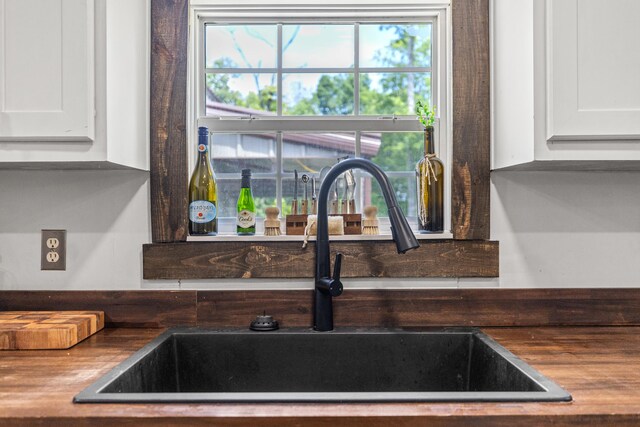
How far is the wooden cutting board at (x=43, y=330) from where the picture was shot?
1338 mm

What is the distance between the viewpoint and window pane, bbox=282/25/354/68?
1.79m

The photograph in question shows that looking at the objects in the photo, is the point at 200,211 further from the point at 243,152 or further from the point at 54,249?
the point at 54,249

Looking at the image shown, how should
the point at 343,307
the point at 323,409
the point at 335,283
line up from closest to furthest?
the point at 323,409, the point at 335,283, the point at 343,307

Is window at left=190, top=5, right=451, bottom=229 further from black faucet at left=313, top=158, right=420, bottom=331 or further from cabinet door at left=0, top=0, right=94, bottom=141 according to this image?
cabinet door at left=0, top=0, right=94, bottom=141

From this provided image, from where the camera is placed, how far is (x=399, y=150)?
179 centimetres

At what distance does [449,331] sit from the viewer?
1501 mm

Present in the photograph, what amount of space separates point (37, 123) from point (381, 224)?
1019mm

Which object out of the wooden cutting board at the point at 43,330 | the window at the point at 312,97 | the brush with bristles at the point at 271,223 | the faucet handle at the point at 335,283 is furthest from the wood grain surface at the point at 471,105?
the wooden cutting board at the point at 43,330

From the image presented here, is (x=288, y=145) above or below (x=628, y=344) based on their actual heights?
above

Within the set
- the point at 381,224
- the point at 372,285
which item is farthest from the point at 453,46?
the point at 372,285

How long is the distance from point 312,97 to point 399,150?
333 mm

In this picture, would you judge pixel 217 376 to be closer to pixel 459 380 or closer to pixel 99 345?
pixel 99 345

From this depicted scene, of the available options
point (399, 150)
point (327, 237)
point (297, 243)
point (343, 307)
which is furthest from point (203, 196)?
point (399, 150)

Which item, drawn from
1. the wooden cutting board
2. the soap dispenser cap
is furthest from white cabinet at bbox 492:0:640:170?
the wooden cutting board
